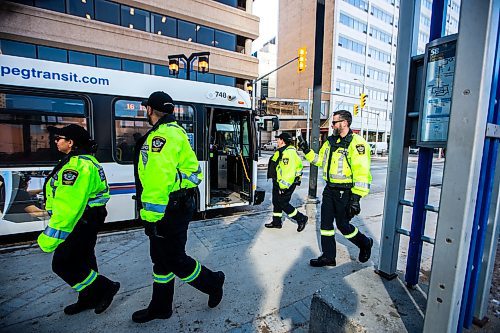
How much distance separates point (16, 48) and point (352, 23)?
41.9 meters

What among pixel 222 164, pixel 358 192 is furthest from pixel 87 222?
pixel 222 164

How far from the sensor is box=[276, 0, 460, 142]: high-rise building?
4044cm

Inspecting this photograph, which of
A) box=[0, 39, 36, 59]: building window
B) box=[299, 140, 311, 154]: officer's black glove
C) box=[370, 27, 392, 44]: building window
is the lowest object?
box=[299, 140, 311, 154]: officer's black glove

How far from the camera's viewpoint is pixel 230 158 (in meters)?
7.89

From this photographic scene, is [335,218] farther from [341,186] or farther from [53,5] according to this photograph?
[53,5]

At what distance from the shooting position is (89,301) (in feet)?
9.36

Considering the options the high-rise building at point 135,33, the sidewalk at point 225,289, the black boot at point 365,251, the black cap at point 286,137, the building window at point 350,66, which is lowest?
the sidewalk at point 225,289

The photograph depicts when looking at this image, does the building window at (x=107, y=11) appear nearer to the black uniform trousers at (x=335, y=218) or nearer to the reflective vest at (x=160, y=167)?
the reflective vest at (x=160, y=167)

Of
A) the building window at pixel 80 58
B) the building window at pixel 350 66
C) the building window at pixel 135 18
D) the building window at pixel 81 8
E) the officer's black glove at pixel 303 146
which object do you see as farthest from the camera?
the building window at pixel 350 66

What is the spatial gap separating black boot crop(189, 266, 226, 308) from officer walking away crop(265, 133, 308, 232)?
269cm

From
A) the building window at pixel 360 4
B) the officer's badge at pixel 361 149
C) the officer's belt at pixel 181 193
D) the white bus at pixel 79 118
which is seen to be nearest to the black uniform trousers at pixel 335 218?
the officer's badge at pixel 361 149

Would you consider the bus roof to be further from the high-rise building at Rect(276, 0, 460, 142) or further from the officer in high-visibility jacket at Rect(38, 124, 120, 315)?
the high-rise building at Rect(276, 0, 460, 142)

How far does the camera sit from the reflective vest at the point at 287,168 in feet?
17.1

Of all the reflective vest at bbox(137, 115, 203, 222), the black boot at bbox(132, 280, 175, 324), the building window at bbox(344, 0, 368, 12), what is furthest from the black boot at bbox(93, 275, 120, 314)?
the building window at bbox(344, 0, 368, 12)
